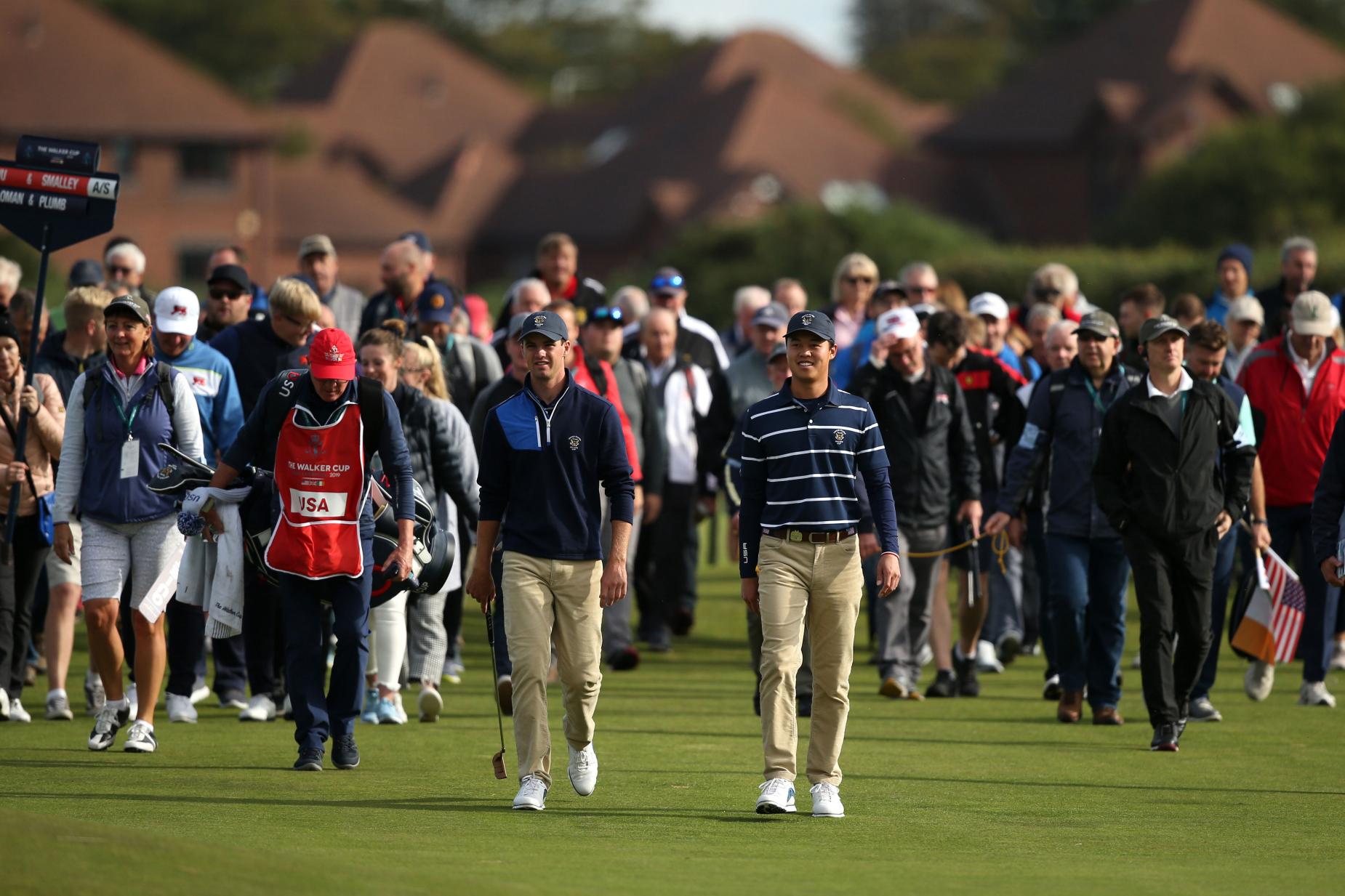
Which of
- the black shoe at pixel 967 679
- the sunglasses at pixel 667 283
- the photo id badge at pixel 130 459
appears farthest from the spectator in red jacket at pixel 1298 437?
the photo id badge at pixel 130 459

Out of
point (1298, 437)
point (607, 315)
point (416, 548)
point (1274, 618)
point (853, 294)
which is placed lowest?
point (1274, 618)

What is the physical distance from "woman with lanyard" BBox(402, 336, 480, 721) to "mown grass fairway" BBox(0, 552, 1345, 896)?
13.9 inches

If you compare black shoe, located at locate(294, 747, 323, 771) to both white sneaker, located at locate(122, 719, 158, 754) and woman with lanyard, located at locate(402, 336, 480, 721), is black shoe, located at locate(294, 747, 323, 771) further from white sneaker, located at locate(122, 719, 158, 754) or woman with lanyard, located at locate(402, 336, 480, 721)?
woman with lanyard, located at locate(402, 336, 480, 721)

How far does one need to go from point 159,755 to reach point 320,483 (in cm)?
180

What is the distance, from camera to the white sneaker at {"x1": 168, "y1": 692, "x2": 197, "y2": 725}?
12273 mm

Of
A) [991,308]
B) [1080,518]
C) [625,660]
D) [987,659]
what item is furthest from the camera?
[991,308]

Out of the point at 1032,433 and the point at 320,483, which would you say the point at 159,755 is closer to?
the point at 320,483

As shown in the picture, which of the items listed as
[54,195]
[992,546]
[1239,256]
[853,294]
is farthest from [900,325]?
[1239,256]

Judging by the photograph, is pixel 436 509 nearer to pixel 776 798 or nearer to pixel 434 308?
pixel 434 308

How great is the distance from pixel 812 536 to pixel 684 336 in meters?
7.59

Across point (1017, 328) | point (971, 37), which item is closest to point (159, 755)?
point (1017, 328)

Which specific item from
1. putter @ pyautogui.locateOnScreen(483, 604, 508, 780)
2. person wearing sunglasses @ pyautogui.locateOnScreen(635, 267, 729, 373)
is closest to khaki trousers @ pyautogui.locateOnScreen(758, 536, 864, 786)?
putter @ pyautogui.locateOnScreen(483, 604, 508, 780)

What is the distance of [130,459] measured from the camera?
1104 cm

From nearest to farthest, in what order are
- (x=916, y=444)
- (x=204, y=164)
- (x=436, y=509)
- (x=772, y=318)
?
(x=436, y=509), (x=916, y=444), (x=772, y=318), (x=204, y=164)
